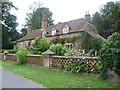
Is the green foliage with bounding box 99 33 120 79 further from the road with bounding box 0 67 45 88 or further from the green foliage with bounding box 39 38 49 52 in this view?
the green foliage with bounding box 39 38 49 52

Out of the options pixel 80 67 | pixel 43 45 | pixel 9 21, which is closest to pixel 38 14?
pixel 9 21

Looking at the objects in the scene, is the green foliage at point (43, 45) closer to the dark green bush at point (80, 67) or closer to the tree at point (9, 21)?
the dark green bush at point (80, 67)

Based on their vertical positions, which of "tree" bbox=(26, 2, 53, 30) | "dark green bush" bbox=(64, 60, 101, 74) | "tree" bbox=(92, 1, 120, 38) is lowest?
"dark green bush" bbox=(64, 60, 101, 74)

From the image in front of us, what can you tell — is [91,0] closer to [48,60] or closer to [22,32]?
[48,60]

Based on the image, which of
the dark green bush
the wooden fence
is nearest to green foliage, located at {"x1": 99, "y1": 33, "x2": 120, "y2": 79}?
the wooden fence

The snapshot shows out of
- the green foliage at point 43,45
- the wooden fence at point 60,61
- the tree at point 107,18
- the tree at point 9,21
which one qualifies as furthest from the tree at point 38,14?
the wooden fence at point 60,61

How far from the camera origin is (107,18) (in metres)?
31.3

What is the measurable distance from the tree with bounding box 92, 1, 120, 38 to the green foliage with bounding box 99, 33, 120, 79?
2464 cm

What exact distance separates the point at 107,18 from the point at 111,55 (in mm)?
29004

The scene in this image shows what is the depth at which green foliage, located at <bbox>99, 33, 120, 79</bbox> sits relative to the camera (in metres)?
5.21

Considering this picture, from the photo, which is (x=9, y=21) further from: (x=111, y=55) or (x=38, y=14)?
(x=111, y=55)

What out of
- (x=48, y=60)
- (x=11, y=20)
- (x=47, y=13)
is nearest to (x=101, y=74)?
(x=48, y=60)

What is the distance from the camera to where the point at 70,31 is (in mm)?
22453

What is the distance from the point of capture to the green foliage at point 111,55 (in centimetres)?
521
